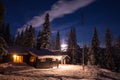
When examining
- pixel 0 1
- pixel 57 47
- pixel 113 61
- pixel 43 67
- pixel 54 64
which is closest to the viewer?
pixel 0 1

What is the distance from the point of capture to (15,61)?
4756 cm

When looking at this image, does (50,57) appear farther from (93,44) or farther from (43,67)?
(93,44)

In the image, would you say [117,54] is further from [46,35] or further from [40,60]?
[40,60]

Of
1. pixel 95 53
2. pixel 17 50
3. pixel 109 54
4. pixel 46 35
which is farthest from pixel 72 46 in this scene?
pixel 17 50

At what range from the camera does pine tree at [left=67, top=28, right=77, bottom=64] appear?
7756 centimetres

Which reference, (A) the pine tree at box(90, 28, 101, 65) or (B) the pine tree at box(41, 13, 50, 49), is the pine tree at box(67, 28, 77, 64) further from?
(B) the pine tree at box(41, 13, 50, 49)

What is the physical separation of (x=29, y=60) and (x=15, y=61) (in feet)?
12.5

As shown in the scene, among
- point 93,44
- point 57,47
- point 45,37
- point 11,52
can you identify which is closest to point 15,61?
point 11,52

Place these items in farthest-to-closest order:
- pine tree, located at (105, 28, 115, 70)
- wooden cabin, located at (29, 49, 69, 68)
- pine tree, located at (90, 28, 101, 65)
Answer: pine tree, located at (90, 28, 101, 65)
pine tree, located at (105, 28, 115, 70)
wooden cabin, located at (29, 49, 69, 68)

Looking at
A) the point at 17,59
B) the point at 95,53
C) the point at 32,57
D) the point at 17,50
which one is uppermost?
the point at 17,50

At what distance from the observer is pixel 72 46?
80062mm

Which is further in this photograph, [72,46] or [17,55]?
[72,46]

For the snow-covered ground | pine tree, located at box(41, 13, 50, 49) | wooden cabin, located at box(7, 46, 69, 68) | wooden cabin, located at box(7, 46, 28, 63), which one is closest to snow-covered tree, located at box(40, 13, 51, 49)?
pine tree, located at box(41, 13, 50, 49)

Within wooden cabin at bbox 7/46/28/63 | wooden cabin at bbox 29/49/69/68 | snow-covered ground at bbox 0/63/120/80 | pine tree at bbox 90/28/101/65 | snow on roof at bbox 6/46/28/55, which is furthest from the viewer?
pine tree at bbox 90/28/101/65
